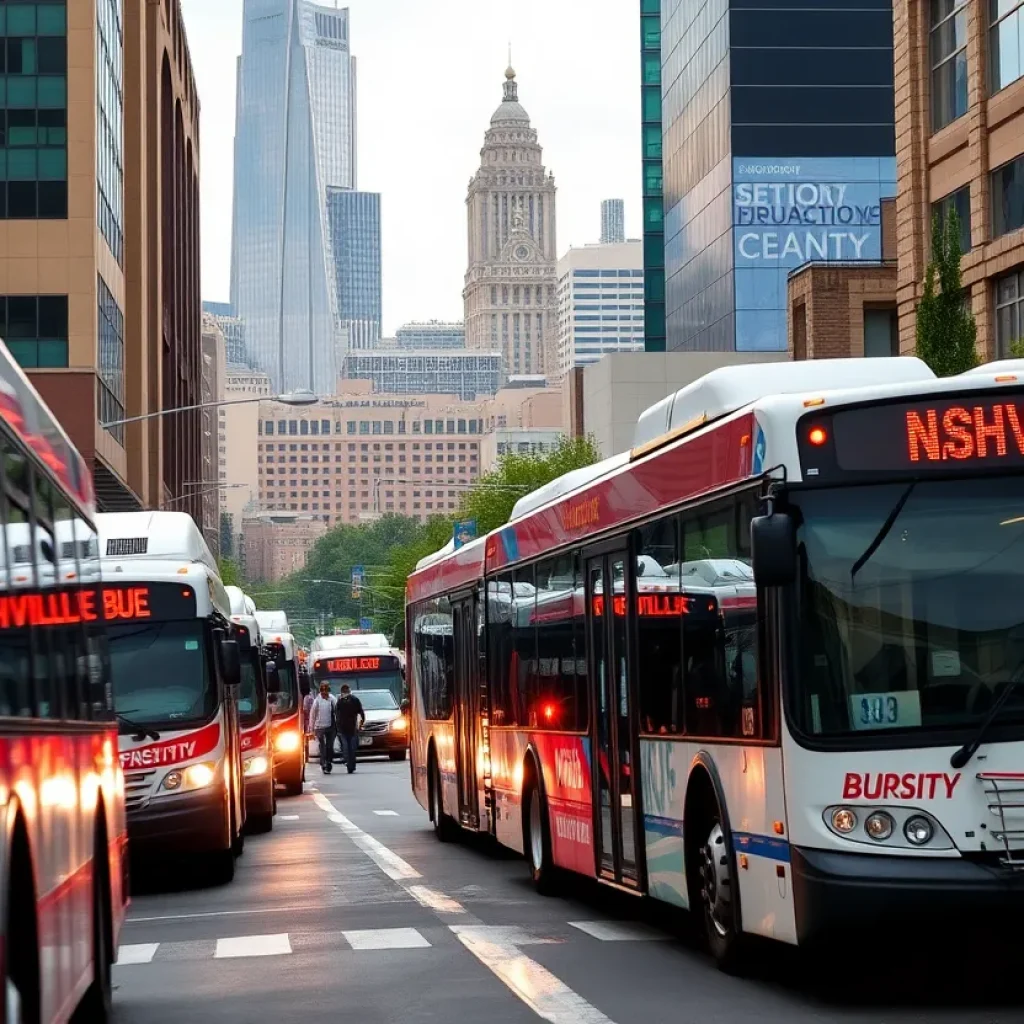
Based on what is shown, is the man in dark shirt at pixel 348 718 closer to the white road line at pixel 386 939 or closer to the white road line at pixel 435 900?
the white road line at pixel 435 900

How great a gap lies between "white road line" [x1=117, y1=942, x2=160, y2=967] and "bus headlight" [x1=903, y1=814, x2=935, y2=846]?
4978mm

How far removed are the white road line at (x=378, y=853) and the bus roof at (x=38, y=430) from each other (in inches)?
307

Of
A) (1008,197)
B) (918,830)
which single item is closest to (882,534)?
(918,830)

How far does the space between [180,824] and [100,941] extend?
28.7 ft

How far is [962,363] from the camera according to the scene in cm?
3438

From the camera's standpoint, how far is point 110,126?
214 feet

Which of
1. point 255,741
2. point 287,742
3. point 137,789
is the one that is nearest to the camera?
point 137,789

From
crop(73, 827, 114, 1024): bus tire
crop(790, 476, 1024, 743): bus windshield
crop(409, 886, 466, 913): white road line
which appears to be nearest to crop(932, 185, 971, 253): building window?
crop(409, 886, 466, 913): white road line

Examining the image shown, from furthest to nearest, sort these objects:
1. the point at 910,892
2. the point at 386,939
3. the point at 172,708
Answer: the point at 172,708, the point at 386,939, the point at 910,892

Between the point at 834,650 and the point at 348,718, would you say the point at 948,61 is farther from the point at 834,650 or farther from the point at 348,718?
the point at 834,650

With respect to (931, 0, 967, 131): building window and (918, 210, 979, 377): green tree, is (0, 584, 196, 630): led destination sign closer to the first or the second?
(918, 210, 979, 377): green tree

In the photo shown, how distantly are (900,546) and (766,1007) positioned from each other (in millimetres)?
2025

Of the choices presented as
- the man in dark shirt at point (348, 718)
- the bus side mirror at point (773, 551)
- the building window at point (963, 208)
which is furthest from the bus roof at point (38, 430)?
the building window at point (963, 208)

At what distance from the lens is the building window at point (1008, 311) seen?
40906 mm
